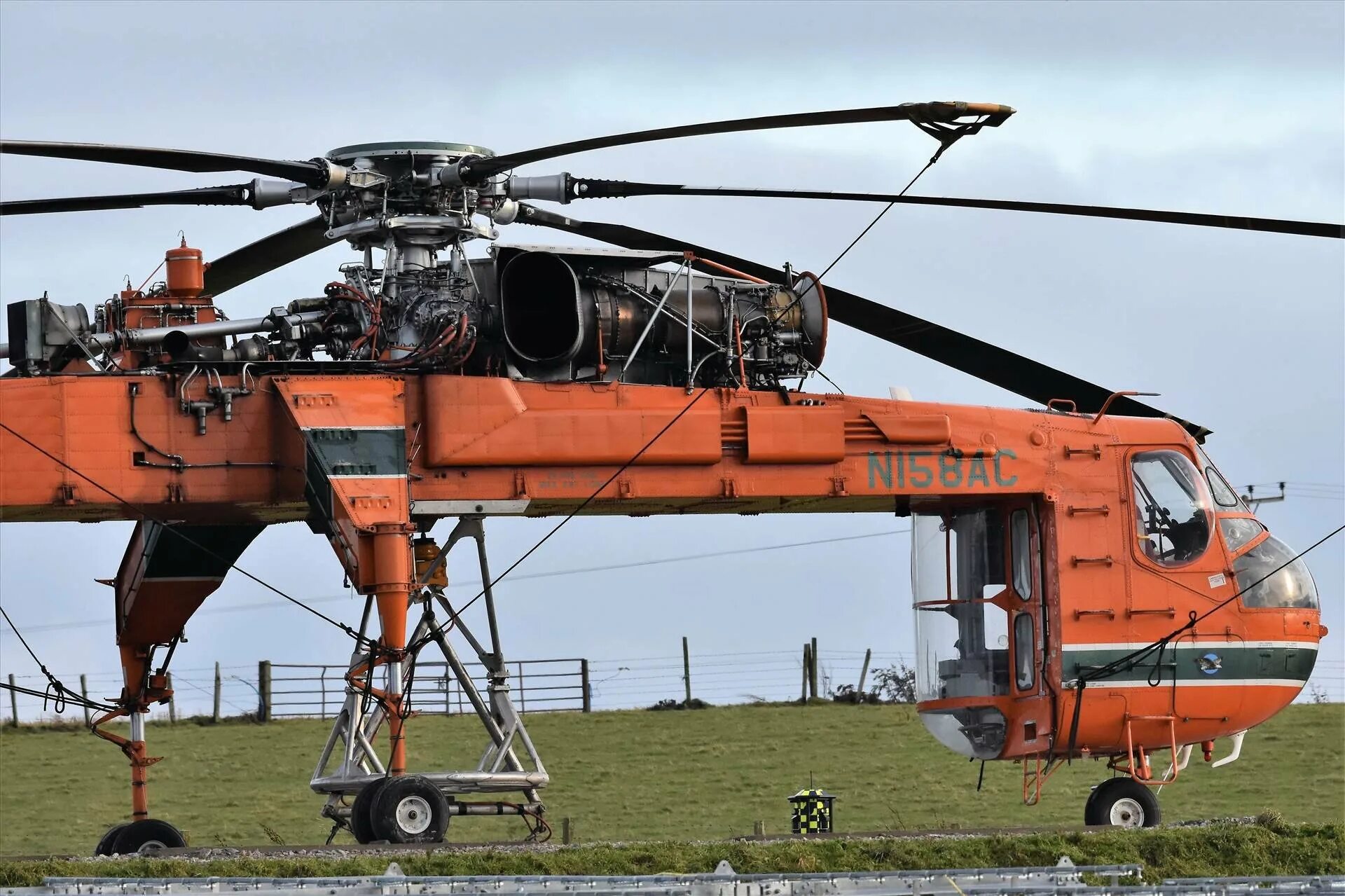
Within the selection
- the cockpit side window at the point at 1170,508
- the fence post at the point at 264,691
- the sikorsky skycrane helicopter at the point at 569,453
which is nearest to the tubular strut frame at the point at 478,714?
the sikorsky skycrane helicopter at the point at 569,453

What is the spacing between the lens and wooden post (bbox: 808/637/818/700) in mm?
44094

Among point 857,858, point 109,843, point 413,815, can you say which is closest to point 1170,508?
point 857,858

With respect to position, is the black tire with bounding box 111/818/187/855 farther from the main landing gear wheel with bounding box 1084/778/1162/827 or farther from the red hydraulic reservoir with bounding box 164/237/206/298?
the main landing gear wheel with bounding box 1084/778/1162/827

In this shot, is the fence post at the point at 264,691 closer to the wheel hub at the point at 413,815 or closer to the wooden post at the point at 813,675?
the wooden post at the point at 813,675

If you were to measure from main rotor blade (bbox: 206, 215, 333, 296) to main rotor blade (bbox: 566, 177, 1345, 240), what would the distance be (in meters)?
3.07

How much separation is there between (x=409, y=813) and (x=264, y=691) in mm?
24128

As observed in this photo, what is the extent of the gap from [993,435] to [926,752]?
49.6ft

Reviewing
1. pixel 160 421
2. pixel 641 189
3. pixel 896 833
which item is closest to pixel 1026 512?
pixel 896 833

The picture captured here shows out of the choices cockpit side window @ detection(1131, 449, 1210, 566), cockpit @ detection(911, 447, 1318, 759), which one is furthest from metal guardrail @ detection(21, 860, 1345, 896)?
cockpit side window @ detection(1131, 449, 1210, 566)

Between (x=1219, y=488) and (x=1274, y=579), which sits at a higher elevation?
(x=1219, y=488)

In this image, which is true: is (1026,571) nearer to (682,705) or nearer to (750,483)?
(750,483)

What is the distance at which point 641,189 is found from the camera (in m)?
20.7

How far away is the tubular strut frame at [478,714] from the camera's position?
69.8ft

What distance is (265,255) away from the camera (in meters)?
22.6
